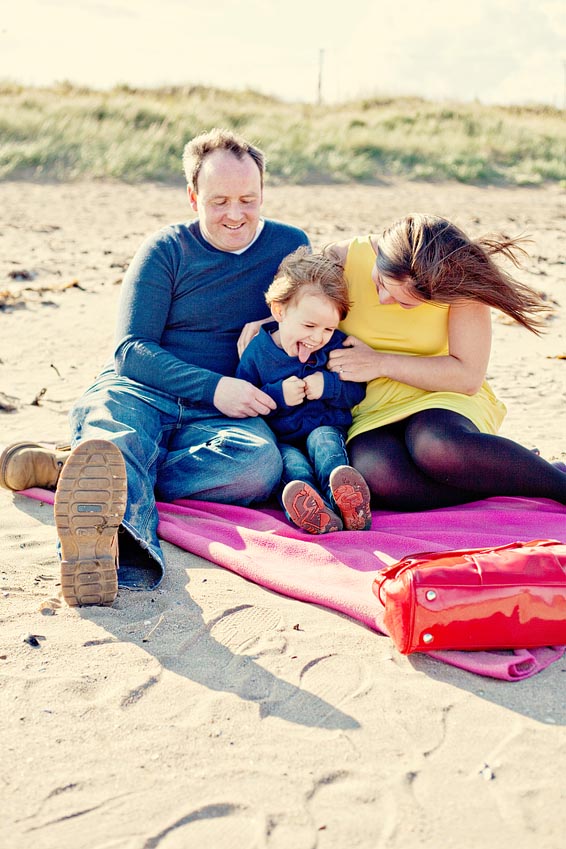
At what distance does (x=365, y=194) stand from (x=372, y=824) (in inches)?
578

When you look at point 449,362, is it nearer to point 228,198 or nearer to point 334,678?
point 228,198

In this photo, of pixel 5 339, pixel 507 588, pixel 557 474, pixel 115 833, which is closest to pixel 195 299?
pixel 557 474

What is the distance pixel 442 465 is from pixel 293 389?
725 millimetres

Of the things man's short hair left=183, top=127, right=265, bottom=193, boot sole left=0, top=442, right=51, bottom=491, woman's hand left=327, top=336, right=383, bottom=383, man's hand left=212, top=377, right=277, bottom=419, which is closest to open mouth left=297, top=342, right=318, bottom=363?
woman's hand left=327, top=336, right=383, bottom=383

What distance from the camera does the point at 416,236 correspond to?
3768 mm

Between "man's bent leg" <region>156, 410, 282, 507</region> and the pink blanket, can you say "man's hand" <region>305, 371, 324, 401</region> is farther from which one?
the pink blanket

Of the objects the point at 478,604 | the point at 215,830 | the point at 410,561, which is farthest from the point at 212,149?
the point at 215,830

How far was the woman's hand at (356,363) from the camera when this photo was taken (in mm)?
4000

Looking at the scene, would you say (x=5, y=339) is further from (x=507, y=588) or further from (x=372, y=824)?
(x=372, y=824)

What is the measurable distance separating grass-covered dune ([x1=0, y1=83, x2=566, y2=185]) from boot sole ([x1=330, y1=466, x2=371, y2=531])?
12.8 m

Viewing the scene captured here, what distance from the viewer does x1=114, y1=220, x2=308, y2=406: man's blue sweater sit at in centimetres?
411

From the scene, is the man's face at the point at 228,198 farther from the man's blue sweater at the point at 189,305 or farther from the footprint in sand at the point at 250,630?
the footprint in sand at the point at 250,630

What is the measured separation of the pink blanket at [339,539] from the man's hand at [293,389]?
50cm

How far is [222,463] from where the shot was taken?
3910 millimetres
